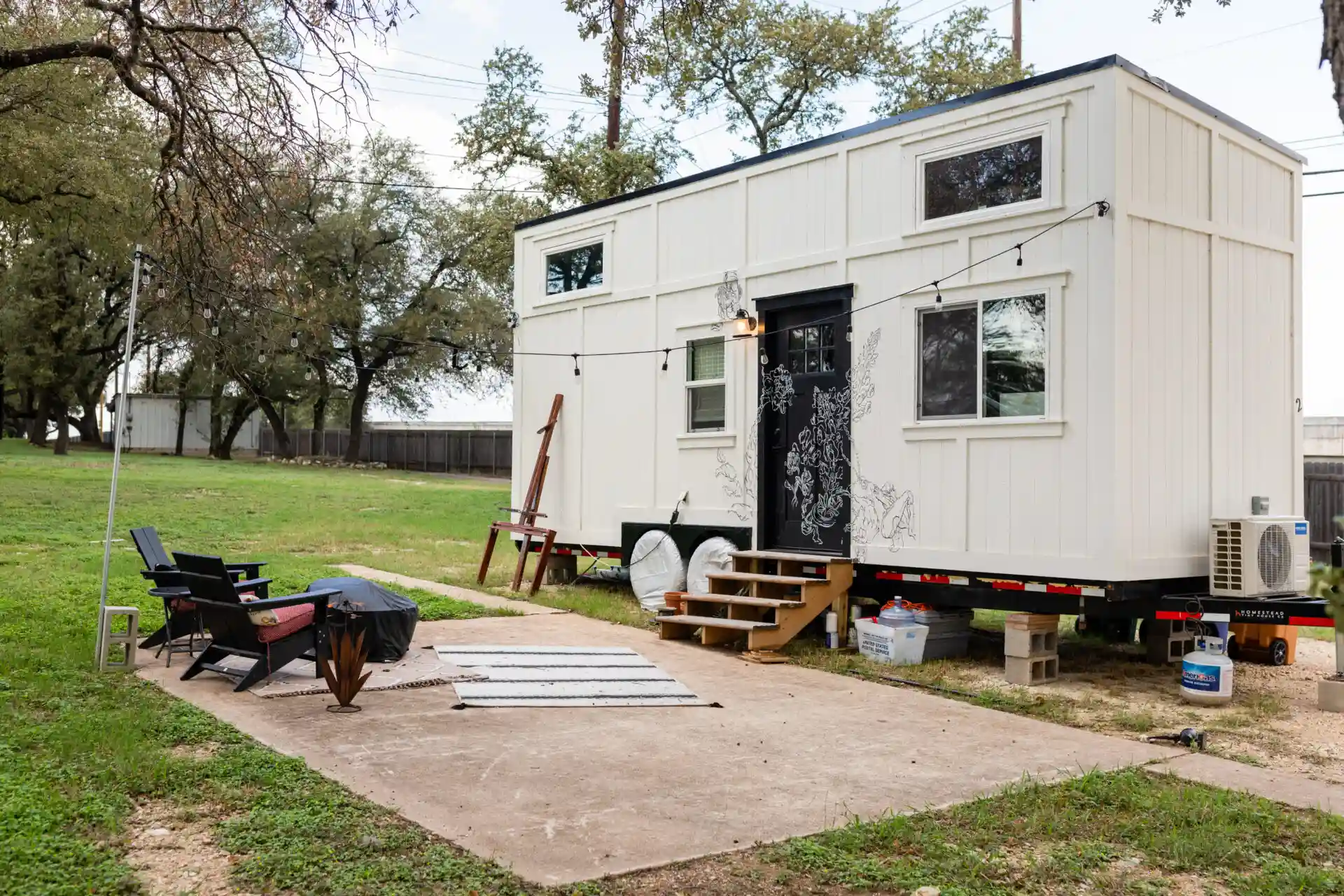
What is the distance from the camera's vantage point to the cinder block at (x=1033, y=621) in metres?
8.13

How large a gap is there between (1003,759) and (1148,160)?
14.7ft

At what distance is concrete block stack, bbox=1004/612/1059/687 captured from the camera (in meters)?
8.09

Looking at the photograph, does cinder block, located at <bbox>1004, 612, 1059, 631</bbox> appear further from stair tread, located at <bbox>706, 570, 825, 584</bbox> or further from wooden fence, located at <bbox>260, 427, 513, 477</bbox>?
wooden fence, located at <bbox>260, 427, 513, 477</bbox>

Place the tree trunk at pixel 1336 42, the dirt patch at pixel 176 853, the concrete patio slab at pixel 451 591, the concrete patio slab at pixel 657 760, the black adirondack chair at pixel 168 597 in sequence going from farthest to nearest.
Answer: the concrete patio slab at pixel 451 591 < the black adirondack chair at pixel 168 597 < the concrete patio slab at pixel 657 760 < the dirt patch at pixel 176 853 < the tree trunk at pixel 1336 42

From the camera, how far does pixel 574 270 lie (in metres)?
13.0

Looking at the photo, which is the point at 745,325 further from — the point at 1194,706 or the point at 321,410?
the point at 321,410

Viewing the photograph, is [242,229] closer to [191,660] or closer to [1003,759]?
[191,660]

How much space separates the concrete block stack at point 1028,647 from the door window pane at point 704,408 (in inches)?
145

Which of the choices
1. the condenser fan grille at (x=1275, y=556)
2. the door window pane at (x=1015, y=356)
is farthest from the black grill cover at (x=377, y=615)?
the condenser fan grille at (x=1275, y=556)

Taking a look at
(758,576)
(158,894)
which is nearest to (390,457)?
(758,576)

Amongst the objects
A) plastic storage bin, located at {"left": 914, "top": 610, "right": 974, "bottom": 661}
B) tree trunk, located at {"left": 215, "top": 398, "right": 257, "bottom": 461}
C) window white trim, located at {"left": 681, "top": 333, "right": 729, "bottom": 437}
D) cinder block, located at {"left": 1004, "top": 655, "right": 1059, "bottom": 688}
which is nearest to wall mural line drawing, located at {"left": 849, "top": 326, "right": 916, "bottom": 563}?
plastic storage bin, located at {"left": 914, "top": 610, "right": 974, "bottom": 661}

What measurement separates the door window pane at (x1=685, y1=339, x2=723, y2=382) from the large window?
2.42 meters

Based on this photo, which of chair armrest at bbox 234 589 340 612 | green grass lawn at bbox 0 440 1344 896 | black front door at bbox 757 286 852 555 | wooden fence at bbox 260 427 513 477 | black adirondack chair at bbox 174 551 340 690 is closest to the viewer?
green grass lawn at bbox 0 440 1344 896

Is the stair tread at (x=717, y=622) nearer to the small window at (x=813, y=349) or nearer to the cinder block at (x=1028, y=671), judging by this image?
the cinder block at (x=1028, y=671)
